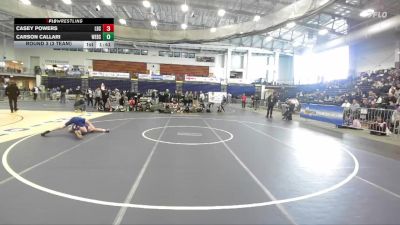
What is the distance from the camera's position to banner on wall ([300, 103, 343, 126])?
16578 millimetres

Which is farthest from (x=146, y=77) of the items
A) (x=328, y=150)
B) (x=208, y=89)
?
(x=328, y=150)

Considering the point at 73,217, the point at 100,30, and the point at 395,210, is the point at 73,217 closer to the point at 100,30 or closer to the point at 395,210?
the point at 395,210

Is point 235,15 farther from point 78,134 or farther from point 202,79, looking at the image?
point 78,134

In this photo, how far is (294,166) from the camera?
7.01 m

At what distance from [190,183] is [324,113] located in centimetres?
1460

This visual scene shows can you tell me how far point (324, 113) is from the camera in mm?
18031

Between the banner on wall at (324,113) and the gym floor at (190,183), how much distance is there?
7312 mm

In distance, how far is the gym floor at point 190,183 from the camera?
13.1ft

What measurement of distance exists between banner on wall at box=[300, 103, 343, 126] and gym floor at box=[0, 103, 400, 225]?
24.0 feet

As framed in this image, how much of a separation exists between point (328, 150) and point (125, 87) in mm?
36514
